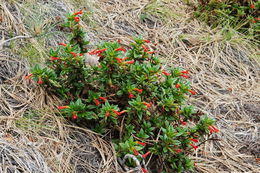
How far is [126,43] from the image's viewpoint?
340cm

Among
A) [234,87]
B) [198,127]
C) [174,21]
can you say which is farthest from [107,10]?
[198,127]

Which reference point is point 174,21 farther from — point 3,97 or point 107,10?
point 3,97

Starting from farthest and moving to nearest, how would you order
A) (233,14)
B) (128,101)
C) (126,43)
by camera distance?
1. (233,14)
2. (126,43)
3. (128,101)

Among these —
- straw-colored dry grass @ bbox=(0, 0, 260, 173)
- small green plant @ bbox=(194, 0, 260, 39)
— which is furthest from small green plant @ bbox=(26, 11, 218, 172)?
small green plant @ bbox=(194, 0, 260, 39)

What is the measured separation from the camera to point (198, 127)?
2250mm

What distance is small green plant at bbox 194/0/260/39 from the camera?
4.05 metres

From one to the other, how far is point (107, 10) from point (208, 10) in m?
1.32

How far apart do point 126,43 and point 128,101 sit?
133cm

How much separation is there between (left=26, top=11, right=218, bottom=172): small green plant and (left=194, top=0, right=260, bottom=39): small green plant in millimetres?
1954

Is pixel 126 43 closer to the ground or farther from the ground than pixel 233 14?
closer to the ground

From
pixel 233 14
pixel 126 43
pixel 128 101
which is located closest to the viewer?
pixel 128 101

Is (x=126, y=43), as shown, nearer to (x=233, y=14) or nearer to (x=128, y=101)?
(x=128, y=101)

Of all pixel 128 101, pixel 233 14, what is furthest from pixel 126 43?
pixel 233 14

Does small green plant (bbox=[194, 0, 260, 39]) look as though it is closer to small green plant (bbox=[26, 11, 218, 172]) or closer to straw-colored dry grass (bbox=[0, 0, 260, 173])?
straw-colored dry grass (bbox=[0, 0, 260, 173])
